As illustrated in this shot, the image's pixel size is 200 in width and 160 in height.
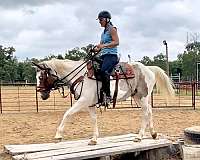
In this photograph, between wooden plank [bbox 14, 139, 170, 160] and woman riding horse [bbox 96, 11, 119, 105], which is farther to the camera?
A: woman riding horse [bbox 96, 11, 119, 105]

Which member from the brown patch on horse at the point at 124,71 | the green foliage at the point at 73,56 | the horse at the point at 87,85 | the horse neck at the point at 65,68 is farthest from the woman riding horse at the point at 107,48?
the green foliage at the point at 73,56

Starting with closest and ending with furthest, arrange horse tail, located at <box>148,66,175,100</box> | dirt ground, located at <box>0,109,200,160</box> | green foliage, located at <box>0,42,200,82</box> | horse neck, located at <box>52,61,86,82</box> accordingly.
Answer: horse neck, located at <box>52,61,86,82</box> → horse tail, located at <box>148,66,175,100</box> → dirt ground, located at <box>0,109,200,160</box> → green foliage, located at <box>0,42,200,82</box>

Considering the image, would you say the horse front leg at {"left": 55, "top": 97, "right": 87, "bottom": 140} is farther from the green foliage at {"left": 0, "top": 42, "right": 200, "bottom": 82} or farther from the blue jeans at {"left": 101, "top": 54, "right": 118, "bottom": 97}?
the green foliage at {"left": 0, "top": 42, "right": 200, "bottom": 82}

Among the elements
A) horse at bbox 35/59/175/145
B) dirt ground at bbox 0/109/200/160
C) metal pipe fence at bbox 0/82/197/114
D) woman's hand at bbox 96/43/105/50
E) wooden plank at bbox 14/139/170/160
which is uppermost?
woman's hand at bbox 96/43/105/50

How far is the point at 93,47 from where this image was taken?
7035 millimetres

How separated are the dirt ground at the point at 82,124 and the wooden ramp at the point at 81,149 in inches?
42.4

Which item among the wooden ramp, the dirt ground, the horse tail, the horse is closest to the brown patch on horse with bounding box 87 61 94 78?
the horse

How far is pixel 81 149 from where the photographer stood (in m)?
6.48

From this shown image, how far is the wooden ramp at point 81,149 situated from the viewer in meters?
6.05

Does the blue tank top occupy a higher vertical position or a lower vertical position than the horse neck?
higher

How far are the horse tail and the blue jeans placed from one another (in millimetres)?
1543

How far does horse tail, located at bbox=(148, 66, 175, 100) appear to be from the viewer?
8289 mm

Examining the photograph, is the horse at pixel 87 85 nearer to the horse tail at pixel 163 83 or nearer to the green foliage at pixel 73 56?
the horse tail at pixel 163 83

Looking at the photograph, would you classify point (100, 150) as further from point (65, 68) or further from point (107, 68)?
point (65, 68)
